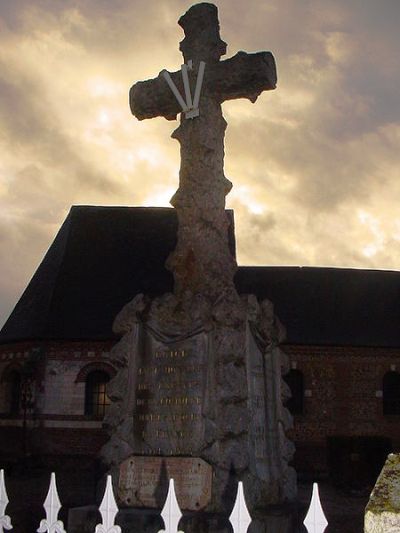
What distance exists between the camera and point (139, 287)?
24469 mm

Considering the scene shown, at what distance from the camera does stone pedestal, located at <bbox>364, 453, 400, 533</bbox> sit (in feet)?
7.68

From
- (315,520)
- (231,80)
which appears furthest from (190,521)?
(231,80)

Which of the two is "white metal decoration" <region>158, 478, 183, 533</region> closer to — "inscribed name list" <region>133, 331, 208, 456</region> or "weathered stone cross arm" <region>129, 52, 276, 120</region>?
"inscribed name list" <region>133, 331, 208, 456</region>

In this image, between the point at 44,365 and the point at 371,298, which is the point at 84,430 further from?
the point at 371,298

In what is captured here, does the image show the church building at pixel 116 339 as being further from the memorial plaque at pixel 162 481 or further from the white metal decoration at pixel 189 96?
the memorial plaque at pixel 162 481

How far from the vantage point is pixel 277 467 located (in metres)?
7.66

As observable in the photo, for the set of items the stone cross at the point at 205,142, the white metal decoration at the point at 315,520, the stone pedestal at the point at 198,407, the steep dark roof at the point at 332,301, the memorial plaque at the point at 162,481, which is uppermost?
the steep dark roof at the point at 332,301

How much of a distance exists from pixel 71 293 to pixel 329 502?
12634 millimetres

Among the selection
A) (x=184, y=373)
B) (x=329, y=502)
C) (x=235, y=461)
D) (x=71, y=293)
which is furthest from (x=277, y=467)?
(x=71, y=293)

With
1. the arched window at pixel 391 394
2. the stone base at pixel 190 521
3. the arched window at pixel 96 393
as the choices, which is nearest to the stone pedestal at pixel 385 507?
the stone base at pixel 190 521

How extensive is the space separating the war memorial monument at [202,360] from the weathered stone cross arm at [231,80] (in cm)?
1

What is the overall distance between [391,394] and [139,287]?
30.7ft

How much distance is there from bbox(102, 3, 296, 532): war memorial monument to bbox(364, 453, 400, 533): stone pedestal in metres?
4.33

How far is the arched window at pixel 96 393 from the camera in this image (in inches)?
910
